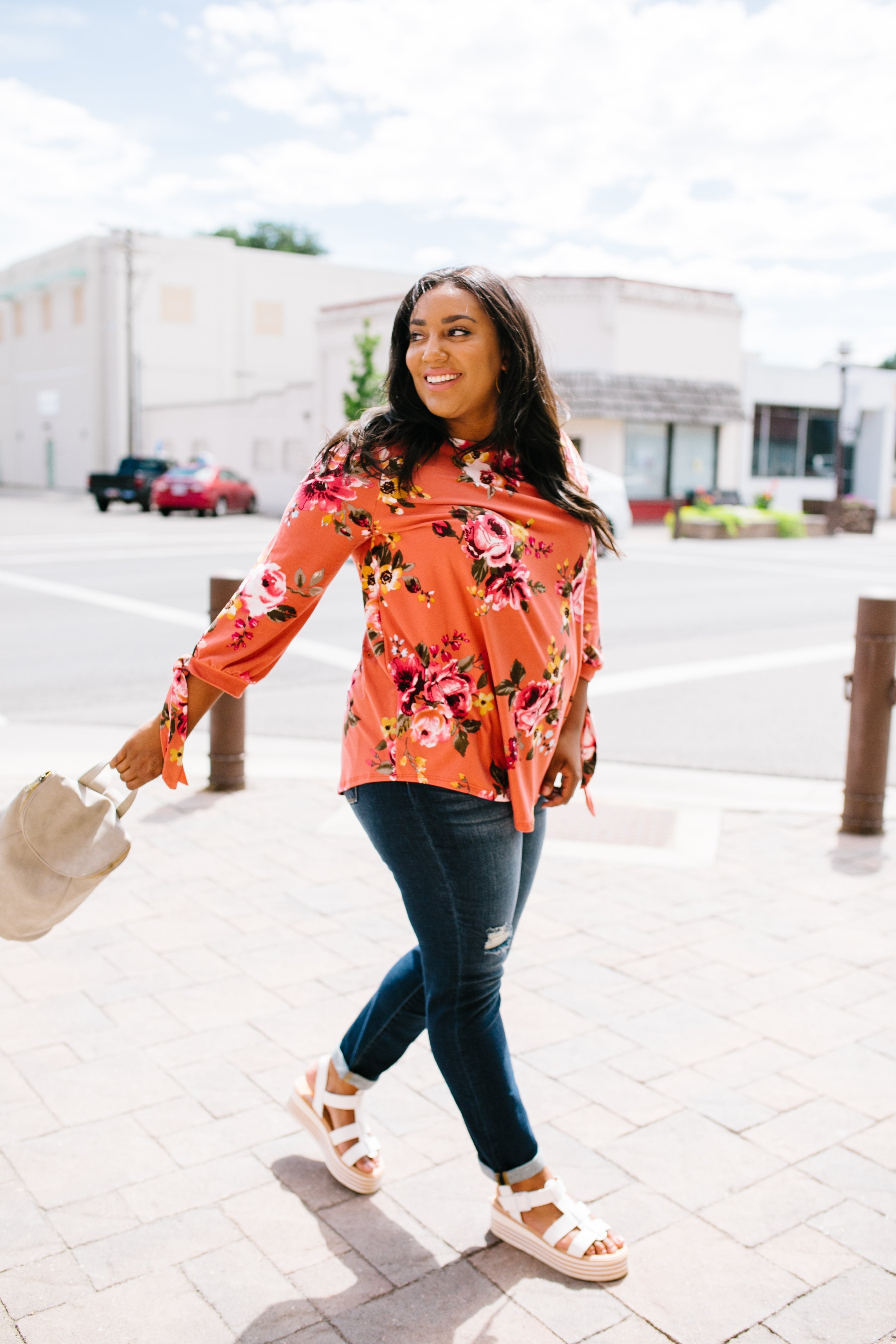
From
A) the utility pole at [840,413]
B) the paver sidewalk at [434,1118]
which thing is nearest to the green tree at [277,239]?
the utility pole at [840,413]

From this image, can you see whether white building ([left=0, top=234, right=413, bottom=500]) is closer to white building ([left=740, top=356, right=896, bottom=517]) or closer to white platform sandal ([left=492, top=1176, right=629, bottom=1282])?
white building ([left=740, top=356, right=896, bottom=517])

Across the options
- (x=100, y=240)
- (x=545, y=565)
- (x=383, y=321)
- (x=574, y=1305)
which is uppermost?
(x=100, y=240)

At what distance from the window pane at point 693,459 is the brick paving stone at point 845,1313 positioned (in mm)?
31890

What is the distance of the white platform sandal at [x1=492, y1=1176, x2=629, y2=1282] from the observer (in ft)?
7.59

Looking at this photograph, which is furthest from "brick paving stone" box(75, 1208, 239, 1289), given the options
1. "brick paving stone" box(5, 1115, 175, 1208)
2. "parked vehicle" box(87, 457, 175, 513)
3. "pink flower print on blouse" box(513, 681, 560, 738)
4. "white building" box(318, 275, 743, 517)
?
"parked vehicle" box(87, 457, 175, 513)

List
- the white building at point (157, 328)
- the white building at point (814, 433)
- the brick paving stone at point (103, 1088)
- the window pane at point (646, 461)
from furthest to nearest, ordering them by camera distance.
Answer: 1. the white building at point (157, 328)
2. the white building at point (814, 433)
3. the window pane at point (646, 461)
4. the brick paving stone at point (103, 1088)

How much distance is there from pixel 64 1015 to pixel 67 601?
9.85 m

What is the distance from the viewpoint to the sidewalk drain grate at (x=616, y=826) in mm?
5047

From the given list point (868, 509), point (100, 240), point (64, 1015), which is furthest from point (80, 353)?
point (64, 1015)

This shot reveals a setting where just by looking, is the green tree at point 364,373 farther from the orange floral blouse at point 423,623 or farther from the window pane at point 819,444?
the orange floral blouse at point 423,623

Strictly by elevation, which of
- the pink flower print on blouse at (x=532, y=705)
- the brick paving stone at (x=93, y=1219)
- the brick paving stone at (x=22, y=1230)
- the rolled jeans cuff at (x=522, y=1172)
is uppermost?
the pink flower print on blouse at (x=532, y=705)

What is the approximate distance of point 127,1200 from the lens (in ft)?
8.25

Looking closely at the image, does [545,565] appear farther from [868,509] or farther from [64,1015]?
[868,509]

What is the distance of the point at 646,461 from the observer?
3275 centimetres
